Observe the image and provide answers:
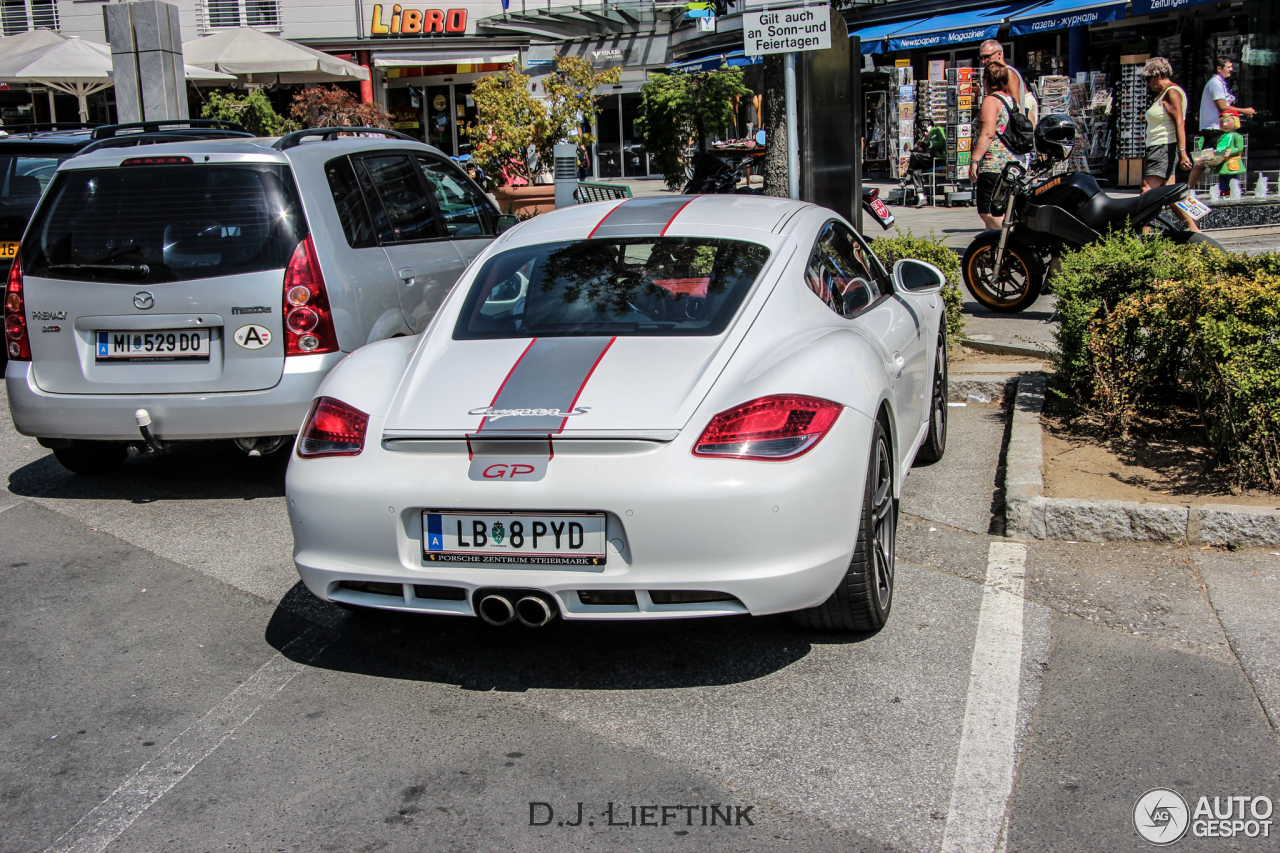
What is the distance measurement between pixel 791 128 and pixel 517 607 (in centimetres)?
647

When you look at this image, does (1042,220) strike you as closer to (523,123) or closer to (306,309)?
(306,309)

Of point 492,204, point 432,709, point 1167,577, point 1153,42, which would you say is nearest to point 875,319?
point 1167,577

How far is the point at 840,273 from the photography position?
4.78 m

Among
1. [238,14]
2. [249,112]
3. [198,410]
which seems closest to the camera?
[198,410]

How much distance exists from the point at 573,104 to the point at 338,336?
480 inches

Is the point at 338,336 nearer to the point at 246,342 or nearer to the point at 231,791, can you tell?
the point at 246,342

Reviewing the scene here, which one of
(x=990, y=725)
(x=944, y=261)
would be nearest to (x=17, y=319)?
(x=990, y=725)

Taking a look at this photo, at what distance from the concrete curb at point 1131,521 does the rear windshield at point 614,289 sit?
161cm

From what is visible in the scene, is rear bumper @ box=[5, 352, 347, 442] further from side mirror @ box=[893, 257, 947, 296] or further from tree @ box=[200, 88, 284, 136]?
tree @ box=[200, 88, 284, 136]

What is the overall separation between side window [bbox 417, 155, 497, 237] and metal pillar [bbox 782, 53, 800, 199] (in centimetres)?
250

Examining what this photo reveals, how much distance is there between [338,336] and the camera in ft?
18.8

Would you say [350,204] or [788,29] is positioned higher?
[788,29]

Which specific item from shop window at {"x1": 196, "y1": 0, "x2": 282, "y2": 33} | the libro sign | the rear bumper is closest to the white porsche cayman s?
the rear bumper

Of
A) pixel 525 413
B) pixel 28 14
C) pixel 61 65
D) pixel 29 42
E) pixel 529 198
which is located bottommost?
pixel 525 413
